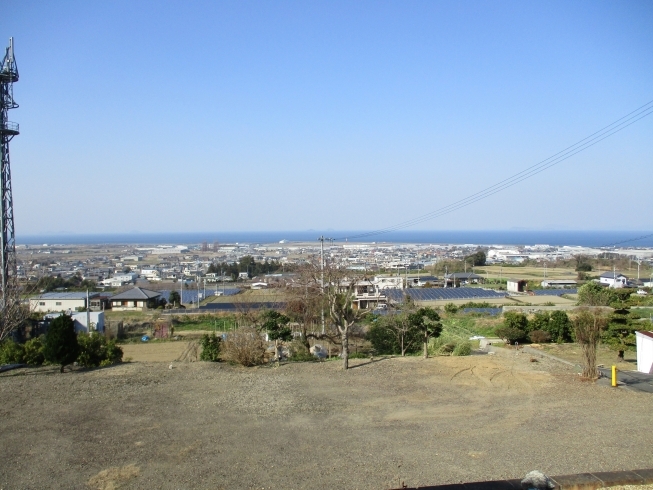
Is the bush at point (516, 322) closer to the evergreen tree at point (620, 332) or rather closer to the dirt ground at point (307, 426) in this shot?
the evergreen tree at point (620, 332)

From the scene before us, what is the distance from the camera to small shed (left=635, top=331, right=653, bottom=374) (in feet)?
35.7

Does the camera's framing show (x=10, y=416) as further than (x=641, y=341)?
No

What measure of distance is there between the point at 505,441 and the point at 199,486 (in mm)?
3895

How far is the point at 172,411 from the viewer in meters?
7.69

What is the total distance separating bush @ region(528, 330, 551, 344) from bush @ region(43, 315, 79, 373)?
42.6ft

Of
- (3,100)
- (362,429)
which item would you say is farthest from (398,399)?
(3,100)

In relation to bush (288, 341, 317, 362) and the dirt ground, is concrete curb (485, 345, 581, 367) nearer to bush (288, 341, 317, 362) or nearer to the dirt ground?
the dirt ground

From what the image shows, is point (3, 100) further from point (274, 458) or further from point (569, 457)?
point (569, 457)

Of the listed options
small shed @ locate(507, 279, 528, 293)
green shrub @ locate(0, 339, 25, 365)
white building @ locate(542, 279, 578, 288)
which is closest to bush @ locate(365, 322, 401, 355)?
green shrub @ locate(0, 339, 25, 365)

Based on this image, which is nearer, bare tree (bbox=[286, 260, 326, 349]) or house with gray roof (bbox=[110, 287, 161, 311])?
bare tree (bbox=[286, 260, 326, 349])

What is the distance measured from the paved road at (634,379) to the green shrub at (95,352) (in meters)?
10.8

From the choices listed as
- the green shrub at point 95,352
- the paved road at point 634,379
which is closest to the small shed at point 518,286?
the paved road at point 634,379

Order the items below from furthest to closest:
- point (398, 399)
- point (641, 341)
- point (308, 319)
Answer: point (308, 319)
point (641, 341)
point (398, 399)

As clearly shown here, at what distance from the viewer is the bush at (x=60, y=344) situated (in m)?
10.3
